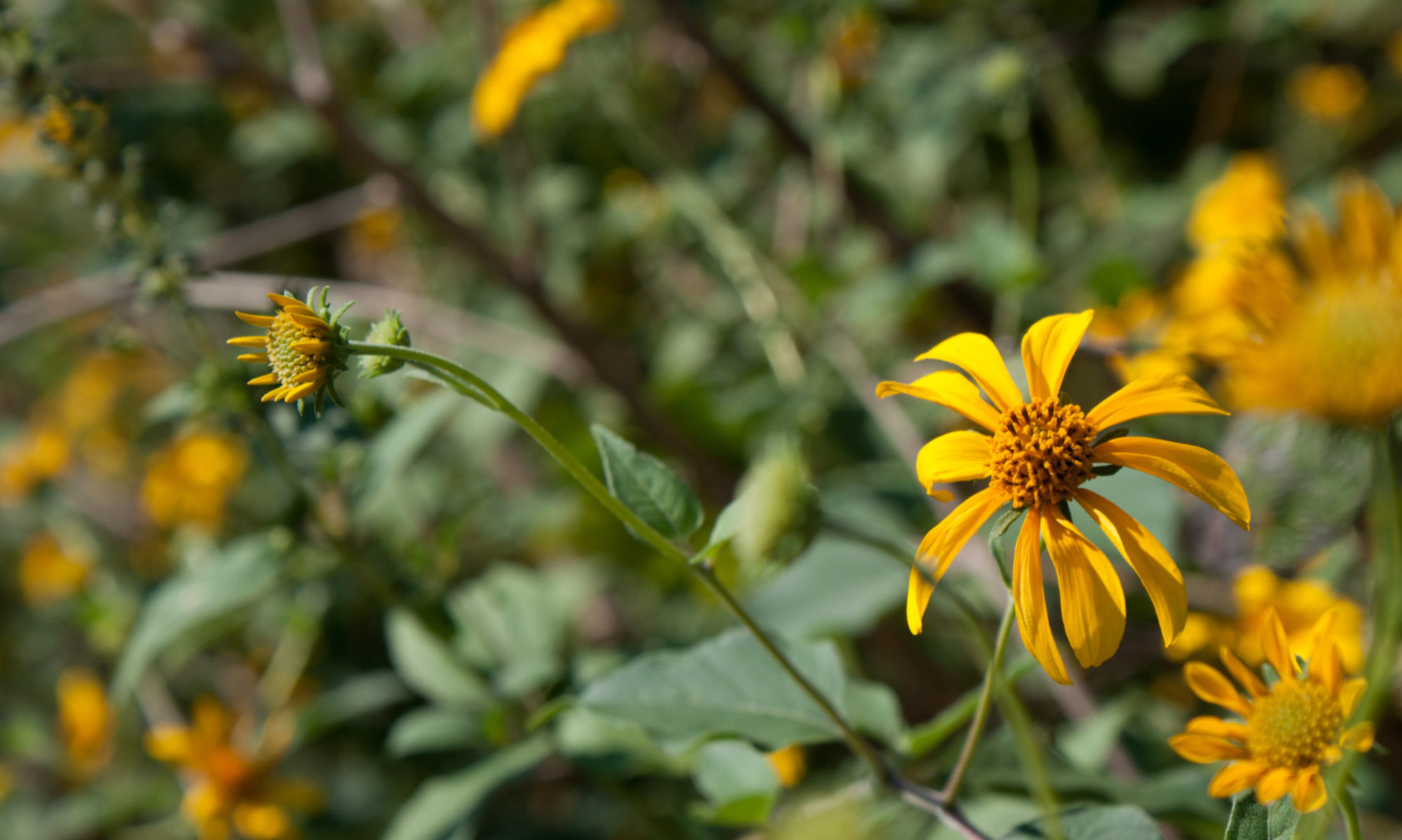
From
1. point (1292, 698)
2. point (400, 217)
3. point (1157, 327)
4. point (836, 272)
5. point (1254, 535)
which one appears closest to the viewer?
point (1292, 698)

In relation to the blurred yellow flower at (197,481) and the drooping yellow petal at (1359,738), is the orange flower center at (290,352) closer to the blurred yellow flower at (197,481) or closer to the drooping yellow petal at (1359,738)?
the drooping yellow petal at (1359,738)

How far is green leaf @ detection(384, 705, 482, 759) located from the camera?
39.1 inches

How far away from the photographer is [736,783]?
31.4 inches

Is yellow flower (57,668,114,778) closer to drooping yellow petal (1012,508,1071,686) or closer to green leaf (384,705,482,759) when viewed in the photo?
green leaf (384,705,482,759)

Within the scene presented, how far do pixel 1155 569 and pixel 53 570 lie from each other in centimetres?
192

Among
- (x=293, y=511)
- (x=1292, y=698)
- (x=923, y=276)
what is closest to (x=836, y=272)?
(x=923, y=276)

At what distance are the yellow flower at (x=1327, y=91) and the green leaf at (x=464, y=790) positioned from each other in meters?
Result: 1.97

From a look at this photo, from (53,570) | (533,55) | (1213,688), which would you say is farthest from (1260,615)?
(53,570)

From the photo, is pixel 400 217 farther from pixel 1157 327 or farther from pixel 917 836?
pixel 917 836

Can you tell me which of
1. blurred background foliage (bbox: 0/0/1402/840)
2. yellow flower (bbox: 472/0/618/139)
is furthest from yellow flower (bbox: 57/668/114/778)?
yellow flower (bbox: 472/0/618/139)

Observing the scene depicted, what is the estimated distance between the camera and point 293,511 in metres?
0.95

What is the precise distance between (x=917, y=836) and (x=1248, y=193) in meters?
1.00

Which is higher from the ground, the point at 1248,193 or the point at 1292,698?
the point at 1248,193

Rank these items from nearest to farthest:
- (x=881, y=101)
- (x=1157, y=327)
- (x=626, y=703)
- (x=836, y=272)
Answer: (x=626, y=703) → (x=1157, y=327) → (x=836, y=272) → (x=881, y=101)
